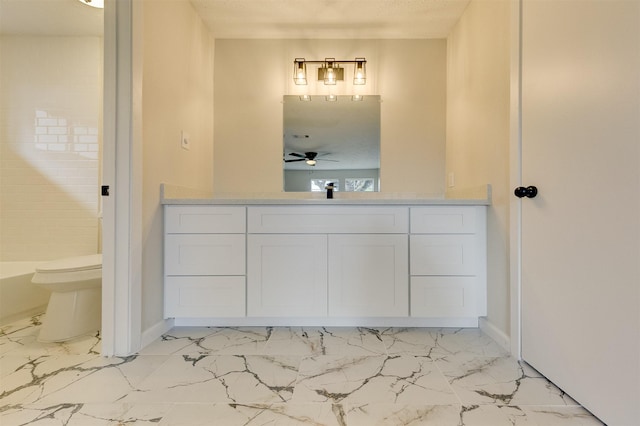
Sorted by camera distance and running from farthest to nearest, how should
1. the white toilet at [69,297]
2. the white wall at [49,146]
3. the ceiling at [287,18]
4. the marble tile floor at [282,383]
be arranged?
the white wall at [49,146] → the ceiling at [287,18] → the white toilet at [69,297] → the marble tile floor at [282,383]

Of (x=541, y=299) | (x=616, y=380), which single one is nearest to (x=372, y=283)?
(x=541, y=299)

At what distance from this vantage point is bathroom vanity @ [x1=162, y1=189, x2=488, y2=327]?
5.74 feet

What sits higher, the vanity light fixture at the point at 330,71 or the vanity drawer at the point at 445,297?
the vanity light fixture at the point at 330,71

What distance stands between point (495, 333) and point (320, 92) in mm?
2122

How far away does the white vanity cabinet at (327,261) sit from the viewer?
175 cm

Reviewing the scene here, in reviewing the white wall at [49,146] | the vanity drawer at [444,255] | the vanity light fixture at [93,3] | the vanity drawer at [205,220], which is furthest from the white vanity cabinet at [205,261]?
the vanity light fixture at [93,3]

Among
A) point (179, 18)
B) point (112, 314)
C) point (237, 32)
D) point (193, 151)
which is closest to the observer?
point (112, 314)

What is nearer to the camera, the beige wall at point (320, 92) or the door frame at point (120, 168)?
the door frame at point (120, 168)

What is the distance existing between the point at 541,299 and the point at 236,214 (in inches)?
64.0

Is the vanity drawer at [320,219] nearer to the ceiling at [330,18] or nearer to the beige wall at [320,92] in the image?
the beige wall at [320,92]

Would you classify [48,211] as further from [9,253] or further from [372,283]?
[372,283]

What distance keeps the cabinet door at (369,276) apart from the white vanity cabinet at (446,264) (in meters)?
0.07

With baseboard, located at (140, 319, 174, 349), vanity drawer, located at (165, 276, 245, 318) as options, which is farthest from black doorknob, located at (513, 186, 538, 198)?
baseboard, located at (140, 319, 174, 349)

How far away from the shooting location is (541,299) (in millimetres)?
1278
